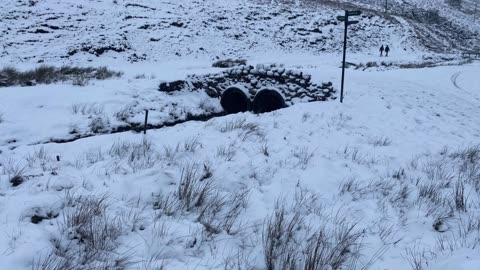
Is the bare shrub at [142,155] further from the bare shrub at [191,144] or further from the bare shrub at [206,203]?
the bare shrub at [206,203]

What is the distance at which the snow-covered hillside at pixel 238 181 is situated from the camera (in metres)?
3.37

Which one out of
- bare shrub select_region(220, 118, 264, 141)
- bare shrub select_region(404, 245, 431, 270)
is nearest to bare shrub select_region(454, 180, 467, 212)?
bare shrub select_region(404, 245, 431, 270)

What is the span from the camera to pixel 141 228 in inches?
142

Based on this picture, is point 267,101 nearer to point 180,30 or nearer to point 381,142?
point 381,142

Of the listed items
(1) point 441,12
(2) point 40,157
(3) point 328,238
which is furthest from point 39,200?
(1) point 441,12

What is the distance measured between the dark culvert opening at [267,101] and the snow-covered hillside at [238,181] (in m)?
1.44

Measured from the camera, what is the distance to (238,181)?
16.3ft

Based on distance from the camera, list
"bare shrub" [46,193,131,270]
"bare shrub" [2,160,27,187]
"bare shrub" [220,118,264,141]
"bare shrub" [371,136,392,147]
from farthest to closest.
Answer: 1. "bare shrub" [371,136,392,147]
2. "bare shrub" [220,118,264,141]
3. "bare shrub" [2,160,27,187]
4. "bare shrub" [46,193,131,270]

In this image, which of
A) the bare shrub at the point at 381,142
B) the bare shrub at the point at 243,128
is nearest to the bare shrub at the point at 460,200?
the bare shrub at the point at 381,142

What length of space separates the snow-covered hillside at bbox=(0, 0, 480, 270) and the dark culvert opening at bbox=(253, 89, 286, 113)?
144 cm

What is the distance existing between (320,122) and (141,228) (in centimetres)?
612

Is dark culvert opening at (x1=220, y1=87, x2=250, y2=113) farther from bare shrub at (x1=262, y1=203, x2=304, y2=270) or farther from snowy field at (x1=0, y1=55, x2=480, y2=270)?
bare shrub at (x1=262, y1=203, x2=304, y2=270)

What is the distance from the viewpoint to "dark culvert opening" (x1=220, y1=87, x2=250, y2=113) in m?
13.2

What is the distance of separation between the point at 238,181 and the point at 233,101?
8684 millimetres
